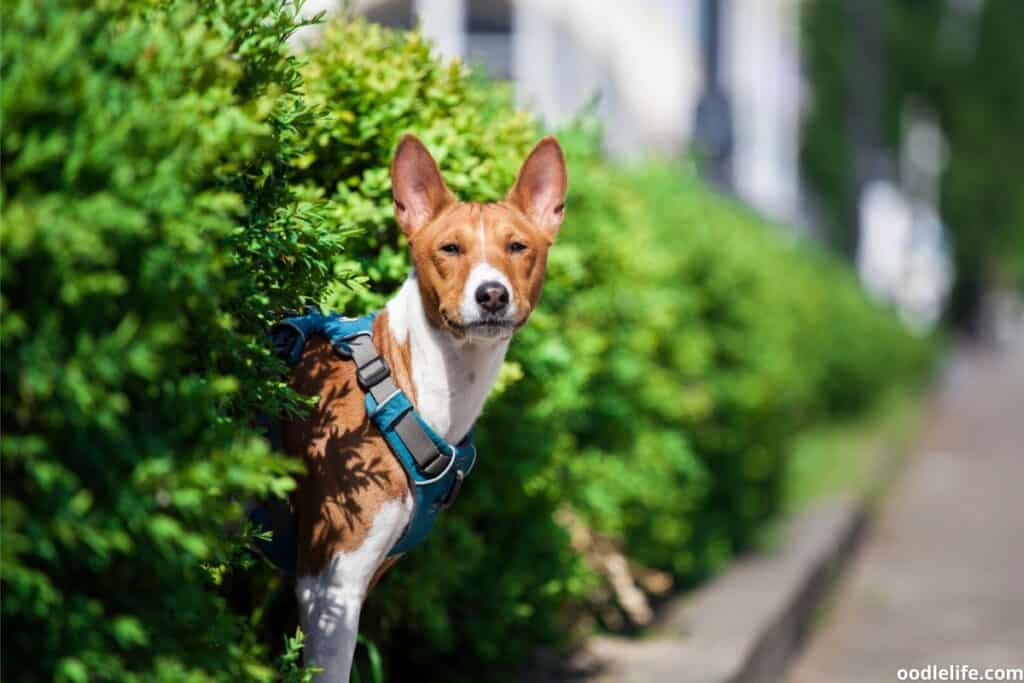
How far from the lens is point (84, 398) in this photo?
2.49 meters

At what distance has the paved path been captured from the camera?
7.14 metres

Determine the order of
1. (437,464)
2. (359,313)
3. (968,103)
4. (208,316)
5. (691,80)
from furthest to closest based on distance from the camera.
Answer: (968,103) < (691,80) < (359,313) < (437,464) < (208,316)

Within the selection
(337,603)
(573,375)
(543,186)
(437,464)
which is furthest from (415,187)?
(573,375)

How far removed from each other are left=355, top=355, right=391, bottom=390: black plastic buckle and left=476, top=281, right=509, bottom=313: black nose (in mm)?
344

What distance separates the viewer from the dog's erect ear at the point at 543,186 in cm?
394

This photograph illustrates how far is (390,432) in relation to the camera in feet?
12.1

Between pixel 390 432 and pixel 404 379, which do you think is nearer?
pixel 390 432

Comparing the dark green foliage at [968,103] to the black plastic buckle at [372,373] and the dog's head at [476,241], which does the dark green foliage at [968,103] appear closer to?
the dog's head at [476,241]

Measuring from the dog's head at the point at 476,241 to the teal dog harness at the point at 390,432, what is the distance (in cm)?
20

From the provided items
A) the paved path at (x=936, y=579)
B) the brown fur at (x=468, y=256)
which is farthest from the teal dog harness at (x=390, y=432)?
the paved path at (x=936, y=579)

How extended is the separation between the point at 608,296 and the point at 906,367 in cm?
1736

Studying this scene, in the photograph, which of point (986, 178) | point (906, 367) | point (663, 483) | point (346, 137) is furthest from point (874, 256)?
point (346, 137)

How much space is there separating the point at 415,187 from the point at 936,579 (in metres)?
6.35

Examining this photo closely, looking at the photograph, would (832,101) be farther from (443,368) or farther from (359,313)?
(443,368)
